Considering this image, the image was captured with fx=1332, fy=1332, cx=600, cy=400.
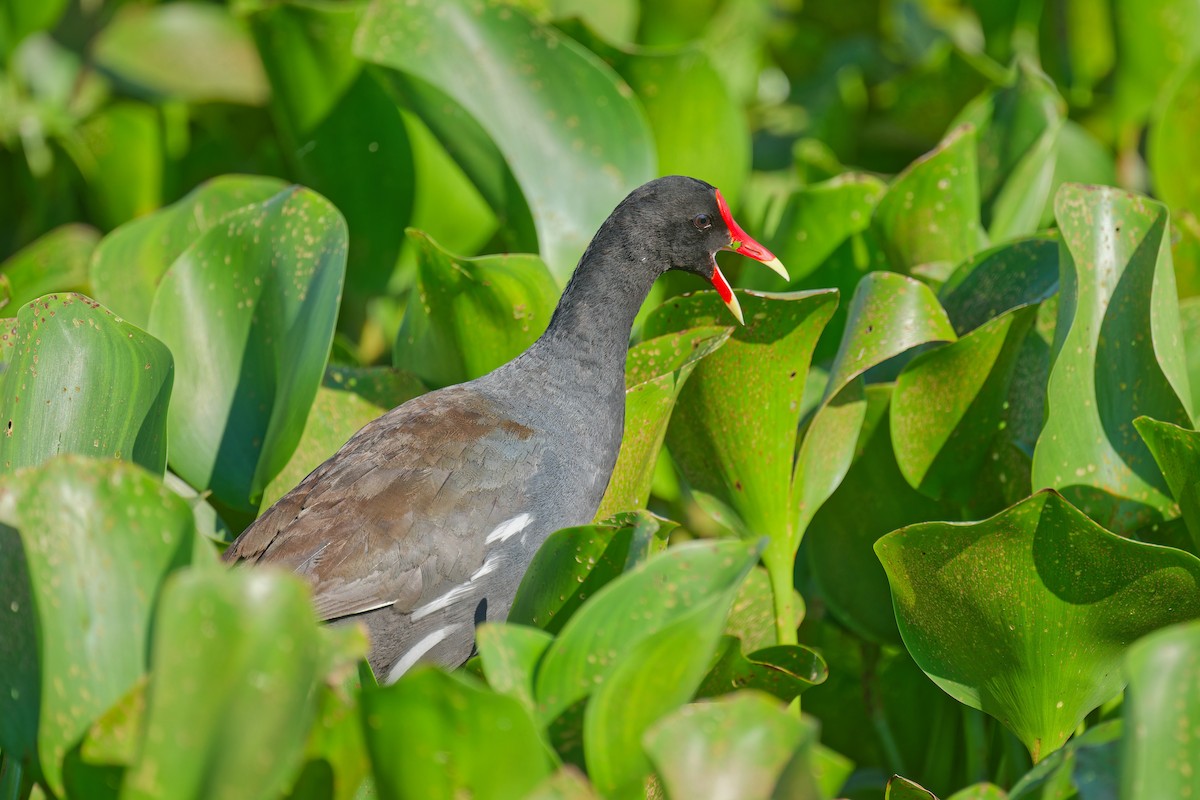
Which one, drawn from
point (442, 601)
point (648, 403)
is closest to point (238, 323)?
point (442, 601)

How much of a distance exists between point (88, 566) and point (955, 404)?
1481mm

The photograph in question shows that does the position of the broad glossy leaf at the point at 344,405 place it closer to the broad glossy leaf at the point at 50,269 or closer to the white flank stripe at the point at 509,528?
the white flank stripe at the point at 509,528

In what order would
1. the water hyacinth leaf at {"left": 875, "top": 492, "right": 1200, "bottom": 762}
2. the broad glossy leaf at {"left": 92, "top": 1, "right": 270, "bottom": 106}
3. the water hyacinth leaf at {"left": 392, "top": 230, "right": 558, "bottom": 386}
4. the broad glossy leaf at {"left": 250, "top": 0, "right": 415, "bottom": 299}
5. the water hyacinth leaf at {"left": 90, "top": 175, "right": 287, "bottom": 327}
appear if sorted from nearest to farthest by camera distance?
the water hyacinth leaf at {"left": 875, "top": 492, "right": 1200, "bottom": 762}
the water hyacinth leaf at {"left": 392, "top": 230, "right": 558, "bottom": 386}
the water hyacinth leaf at {"left": 90, "top": 175, "right": 287, "bottom": 327}
the broad glossy leaf at {"left": 250, "top": 0, "right": 415, "bottom": 299}
the broad glossy leaf at {"left": 92, "top": 1, "right": 270, "bottom": 106}

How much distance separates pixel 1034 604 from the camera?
1.89 m

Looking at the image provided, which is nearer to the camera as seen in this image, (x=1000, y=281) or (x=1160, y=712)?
(x=1160, y=712)

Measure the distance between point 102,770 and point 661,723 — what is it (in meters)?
0.64

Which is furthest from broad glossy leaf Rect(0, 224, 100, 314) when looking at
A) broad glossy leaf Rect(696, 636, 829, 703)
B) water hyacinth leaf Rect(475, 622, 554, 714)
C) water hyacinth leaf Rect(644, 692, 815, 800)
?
water hyacinth leaf Rect(644, 692, 815, 800)

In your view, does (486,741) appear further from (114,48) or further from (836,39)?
(836,39)

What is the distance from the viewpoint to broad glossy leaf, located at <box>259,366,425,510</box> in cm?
251

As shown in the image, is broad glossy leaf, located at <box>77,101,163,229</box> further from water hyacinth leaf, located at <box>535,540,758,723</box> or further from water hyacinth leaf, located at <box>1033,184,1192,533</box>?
water hyacinth leaf, located at <box>535,540,758,723</box>

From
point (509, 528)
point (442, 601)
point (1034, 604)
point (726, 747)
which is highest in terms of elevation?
point (726, 747)

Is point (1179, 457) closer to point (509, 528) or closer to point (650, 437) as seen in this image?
point (650, 437)

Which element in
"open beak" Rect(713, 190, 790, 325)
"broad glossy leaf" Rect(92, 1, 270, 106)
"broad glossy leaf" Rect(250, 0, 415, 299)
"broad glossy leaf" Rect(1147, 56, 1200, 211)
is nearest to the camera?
"open beak" Rect(713, 190, 790, 325)

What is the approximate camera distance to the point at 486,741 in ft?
4.50
